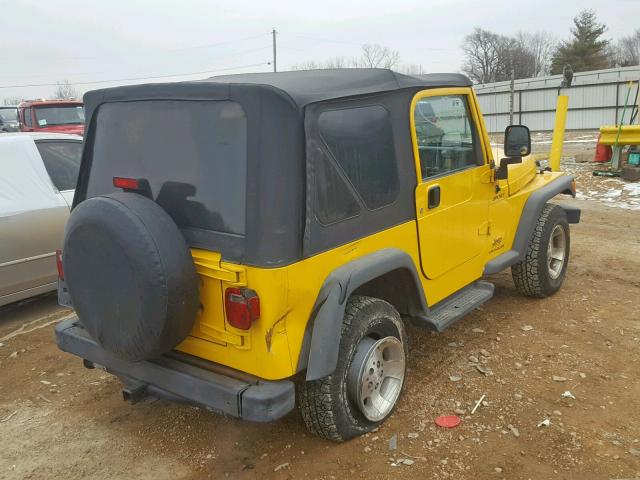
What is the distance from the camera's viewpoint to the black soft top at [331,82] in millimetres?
2646

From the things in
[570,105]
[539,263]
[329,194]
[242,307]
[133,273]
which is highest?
[570,105]

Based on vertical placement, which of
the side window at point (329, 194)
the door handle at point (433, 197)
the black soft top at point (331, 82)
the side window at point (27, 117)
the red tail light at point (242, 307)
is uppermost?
the black soft top at point (331, 82)

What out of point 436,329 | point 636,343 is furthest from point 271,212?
point 636,343

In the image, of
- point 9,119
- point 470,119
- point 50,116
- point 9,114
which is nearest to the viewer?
point 470,119

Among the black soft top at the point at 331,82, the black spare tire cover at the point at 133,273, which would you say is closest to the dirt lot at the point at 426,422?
the black spare tire cover at the point at 133,273

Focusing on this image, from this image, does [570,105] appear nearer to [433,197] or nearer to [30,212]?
[433,197]

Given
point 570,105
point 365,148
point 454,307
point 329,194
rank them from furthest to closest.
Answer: point 570,105 → point 454,307 → point 365,148 → point 329,194

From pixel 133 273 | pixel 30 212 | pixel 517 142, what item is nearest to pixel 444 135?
pixel 517 142

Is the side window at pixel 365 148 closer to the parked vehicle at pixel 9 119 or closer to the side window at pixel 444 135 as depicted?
the side window at pixel 444 135

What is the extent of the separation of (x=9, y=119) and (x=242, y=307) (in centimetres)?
1801

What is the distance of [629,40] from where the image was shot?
75.7 metres

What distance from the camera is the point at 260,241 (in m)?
2.51

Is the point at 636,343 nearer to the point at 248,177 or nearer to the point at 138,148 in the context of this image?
the point at 248,177

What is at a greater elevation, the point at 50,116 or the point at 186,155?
the point at 50,116
